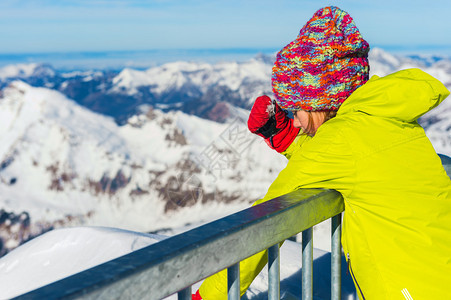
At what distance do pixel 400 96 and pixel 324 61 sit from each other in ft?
1.34

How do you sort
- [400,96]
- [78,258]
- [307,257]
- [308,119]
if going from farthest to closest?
[78,258] → [308,119] → [400,96] → [307,257]

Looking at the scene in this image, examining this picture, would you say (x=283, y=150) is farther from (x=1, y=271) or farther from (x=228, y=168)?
(x=228, y=168)

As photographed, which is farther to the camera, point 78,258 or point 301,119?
point 78,258

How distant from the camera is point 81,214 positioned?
374 feet

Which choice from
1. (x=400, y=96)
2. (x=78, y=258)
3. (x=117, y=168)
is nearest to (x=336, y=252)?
(x=400, y=96)

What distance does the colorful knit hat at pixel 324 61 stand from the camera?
6.22 feet

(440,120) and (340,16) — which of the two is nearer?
(340,16)

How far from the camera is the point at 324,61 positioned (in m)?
1.88

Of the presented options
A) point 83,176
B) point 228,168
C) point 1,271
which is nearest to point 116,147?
point 83,176

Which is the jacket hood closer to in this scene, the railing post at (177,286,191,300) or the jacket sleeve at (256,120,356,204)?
the jacket sleeve at (256,120,356,204)

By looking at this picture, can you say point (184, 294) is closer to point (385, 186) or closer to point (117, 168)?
point (385, 186)

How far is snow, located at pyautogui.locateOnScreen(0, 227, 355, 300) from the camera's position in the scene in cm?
317

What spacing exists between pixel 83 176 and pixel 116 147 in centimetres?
1325

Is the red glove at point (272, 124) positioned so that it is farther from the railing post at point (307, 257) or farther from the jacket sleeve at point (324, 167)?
the railing post at point (307, 257)
